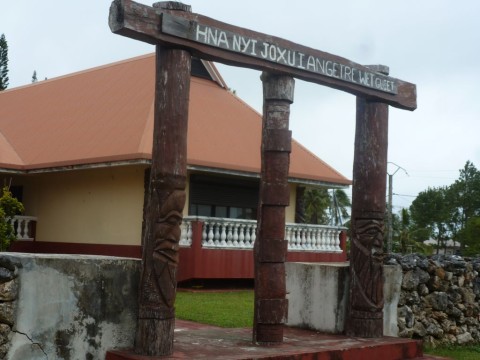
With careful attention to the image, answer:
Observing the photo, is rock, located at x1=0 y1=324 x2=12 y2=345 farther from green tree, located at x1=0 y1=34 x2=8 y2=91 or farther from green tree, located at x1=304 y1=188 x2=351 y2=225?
green tree, located at x1=304 y1=188 x2=351 y2=225

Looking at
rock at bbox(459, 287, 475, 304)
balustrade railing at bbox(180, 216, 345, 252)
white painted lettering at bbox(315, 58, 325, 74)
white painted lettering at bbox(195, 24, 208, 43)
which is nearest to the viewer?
white painted lettering at bbox(195, 24, 208, 43)

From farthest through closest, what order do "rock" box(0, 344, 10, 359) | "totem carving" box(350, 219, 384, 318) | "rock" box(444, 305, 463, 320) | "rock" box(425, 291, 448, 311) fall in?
1. "rock" box(444, 305, 463, 320)
2. "rock" box(425, 291, 448, 311)
3. "totem carving" box(350, 219, 384, 318)
4. "rock" box(0, 344, 10, 359)

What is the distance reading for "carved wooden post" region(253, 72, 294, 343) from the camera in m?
7.33

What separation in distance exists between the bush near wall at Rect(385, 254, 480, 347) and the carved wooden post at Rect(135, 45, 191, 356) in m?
4.14

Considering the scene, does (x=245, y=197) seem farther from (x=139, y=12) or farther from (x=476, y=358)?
(x=139, y=12)

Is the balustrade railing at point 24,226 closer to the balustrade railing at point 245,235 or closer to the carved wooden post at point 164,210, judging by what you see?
the balustrade railing at point 245,235

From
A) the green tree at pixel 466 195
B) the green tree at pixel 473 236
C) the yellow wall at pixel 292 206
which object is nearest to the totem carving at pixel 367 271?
the yellow wall at pixel 292 206

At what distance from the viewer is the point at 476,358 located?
30.2 feet

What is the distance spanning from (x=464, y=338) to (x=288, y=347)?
3.94 metres

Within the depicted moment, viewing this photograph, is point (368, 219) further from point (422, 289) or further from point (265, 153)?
point (422, 289)

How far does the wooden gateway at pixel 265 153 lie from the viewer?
21.0 ft

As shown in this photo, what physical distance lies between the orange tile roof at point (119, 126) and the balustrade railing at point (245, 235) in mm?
1182

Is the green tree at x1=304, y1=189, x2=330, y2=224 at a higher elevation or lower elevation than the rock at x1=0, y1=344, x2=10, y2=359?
higher

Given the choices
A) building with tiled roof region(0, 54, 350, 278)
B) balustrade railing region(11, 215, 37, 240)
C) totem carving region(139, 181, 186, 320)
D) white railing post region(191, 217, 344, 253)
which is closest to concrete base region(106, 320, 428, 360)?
totem carving region(139, 181, 186, 320)
